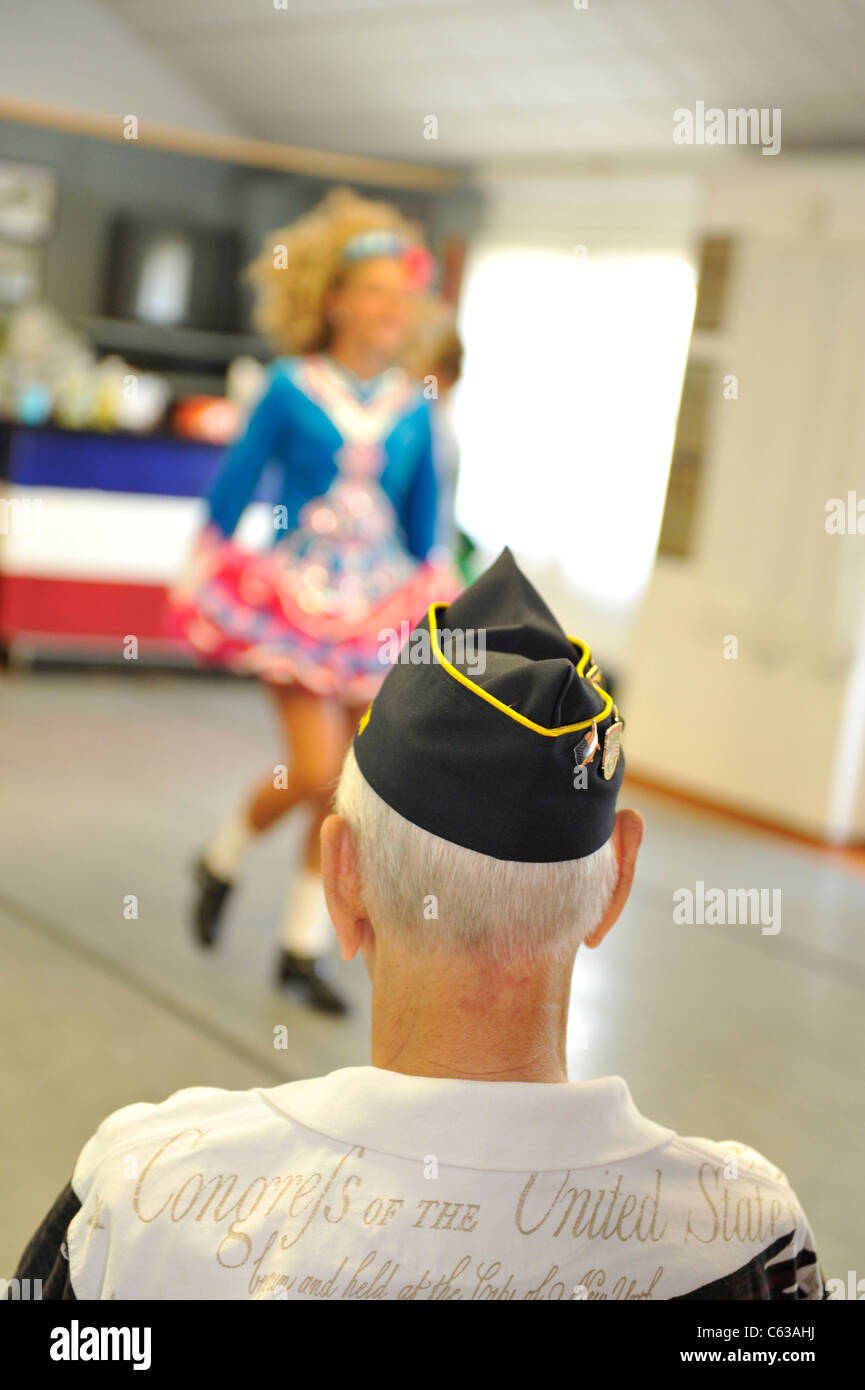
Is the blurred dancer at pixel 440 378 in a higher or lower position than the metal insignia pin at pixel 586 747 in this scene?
higher

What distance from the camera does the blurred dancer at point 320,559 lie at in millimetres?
2758

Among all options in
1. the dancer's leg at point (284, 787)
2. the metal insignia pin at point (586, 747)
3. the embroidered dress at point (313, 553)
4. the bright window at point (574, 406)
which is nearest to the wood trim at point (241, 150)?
the bright window at point (574, 406)

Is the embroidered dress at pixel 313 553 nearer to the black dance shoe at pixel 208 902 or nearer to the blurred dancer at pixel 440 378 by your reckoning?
the blurred dancer at pixel 440 378

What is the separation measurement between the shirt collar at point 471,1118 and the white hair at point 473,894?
0.28ft

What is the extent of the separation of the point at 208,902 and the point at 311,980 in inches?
12.4

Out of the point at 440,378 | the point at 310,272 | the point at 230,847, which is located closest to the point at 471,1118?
the point at 230,847

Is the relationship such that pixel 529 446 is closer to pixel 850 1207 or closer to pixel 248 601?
pixel 248 601

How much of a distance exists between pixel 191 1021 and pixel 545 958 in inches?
74.1

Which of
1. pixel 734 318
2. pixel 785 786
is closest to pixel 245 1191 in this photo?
pixel 785 786

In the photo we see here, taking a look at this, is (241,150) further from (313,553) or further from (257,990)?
(257,990)

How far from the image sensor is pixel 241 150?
20.3ft

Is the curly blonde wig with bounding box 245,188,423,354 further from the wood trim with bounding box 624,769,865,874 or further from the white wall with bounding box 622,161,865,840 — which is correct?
the wood trim with bounding box 624,769,865,874

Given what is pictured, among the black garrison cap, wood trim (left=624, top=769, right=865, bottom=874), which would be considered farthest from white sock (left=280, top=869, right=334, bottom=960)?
wood trim (left=624, top=769, right=865, bottom=874)
